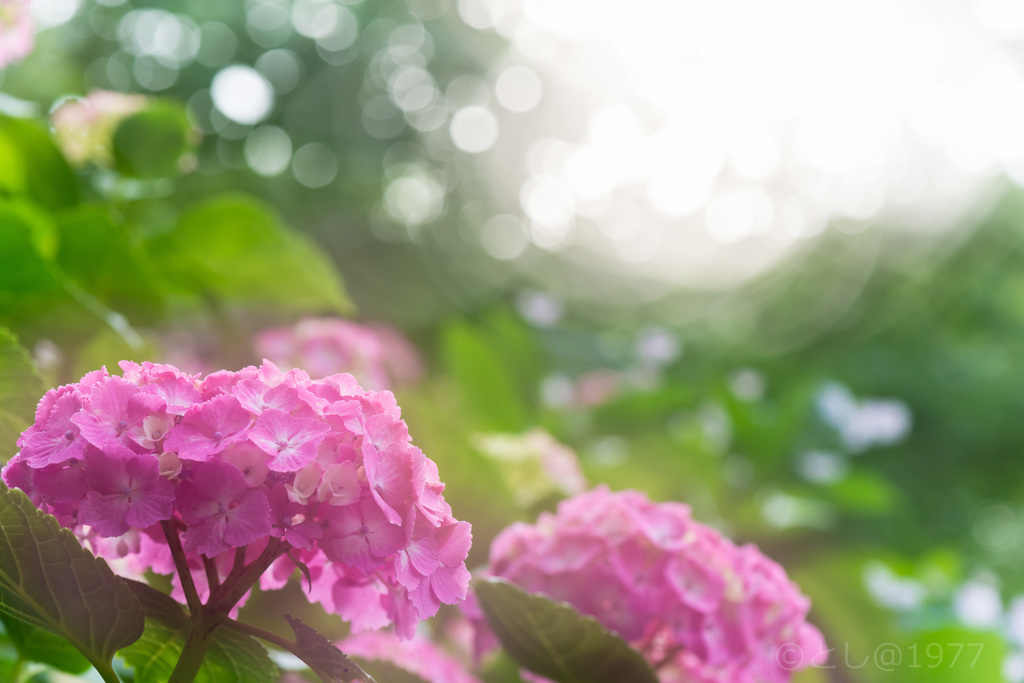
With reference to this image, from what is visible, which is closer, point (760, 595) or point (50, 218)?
point (760, 595)

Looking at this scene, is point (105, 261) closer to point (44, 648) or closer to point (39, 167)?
point (39, 167)

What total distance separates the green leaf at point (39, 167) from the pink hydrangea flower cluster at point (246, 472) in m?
Answer: 0.75

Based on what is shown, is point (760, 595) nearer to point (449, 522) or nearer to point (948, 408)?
point (449, 522)

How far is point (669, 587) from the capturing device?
2.30ft

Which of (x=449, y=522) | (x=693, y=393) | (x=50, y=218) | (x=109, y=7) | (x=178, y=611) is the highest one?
(x=109, y=7)

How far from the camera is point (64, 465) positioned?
0.46 m

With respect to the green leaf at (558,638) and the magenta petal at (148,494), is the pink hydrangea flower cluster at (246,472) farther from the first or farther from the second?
the green leaf at (558,638)

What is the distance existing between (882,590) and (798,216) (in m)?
3.52

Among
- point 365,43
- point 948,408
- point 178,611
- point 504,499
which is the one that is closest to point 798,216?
point 948,408

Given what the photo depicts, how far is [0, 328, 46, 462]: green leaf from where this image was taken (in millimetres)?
629

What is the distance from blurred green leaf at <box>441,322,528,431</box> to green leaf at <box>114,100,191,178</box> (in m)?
0.68
